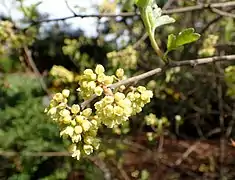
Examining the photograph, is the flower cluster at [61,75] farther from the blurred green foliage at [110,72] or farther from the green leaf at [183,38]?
the green leaf at [183,38]

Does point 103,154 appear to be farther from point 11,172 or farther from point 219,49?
point 219,49

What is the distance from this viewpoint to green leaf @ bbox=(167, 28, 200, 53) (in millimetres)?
911

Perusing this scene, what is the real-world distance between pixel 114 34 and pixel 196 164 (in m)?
1.54

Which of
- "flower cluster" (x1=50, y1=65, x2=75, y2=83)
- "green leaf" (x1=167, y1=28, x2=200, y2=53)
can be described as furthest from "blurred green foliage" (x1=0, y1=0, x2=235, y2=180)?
"green leaf" (x1=167, y1=28, x2=200, y2=53)

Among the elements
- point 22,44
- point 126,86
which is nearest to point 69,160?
point 22,44

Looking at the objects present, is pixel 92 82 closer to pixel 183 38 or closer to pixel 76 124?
pixel 76 124

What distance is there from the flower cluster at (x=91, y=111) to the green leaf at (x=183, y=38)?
12 centimetres

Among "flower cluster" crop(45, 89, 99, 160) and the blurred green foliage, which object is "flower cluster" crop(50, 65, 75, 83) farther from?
"flower cluster" crop(45, 89, 99, 160)

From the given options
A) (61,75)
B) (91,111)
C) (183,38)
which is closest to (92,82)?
(91,111)

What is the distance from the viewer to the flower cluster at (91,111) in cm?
84

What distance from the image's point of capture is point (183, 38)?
0.93 m

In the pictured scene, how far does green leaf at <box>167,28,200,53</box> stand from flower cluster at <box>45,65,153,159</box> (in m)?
0.12

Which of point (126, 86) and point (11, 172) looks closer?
point (126, 86)

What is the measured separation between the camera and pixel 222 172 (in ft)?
10.3
